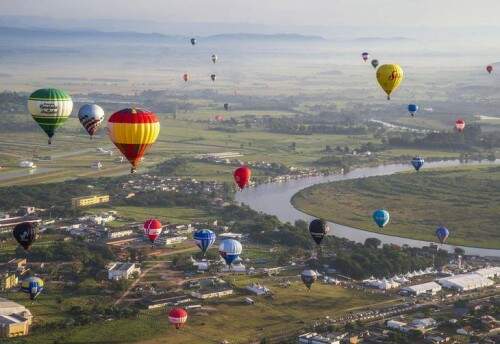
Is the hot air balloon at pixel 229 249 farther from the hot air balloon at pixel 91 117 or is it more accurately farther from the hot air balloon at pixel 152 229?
the hot air balloon at pixel 91 117

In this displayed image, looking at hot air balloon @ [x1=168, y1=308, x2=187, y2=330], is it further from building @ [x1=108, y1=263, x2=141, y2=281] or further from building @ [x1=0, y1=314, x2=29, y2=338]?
building @ [x1=108, y1=263, x2=141, y2=281]

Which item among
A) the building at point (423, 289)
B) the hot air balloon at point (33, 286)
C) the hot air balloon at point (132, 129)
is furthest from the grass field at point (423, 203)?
the hot air balloon at point (33, 286)

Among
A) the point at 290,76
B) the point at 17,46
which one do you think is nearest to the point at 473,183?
the point at 290,76

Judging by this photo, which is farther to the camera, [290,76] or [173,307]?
[290,76]

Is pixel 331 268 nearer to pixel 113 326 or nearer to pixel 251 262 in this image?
pixel 251 262

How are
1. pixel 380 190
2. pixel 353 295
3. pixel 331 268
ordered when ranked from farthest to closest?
1. pixel 380 190
2. pixel 331 268
3. pixel 353 295

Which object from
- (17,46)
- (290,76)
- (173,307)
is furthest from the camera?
(17,46)
